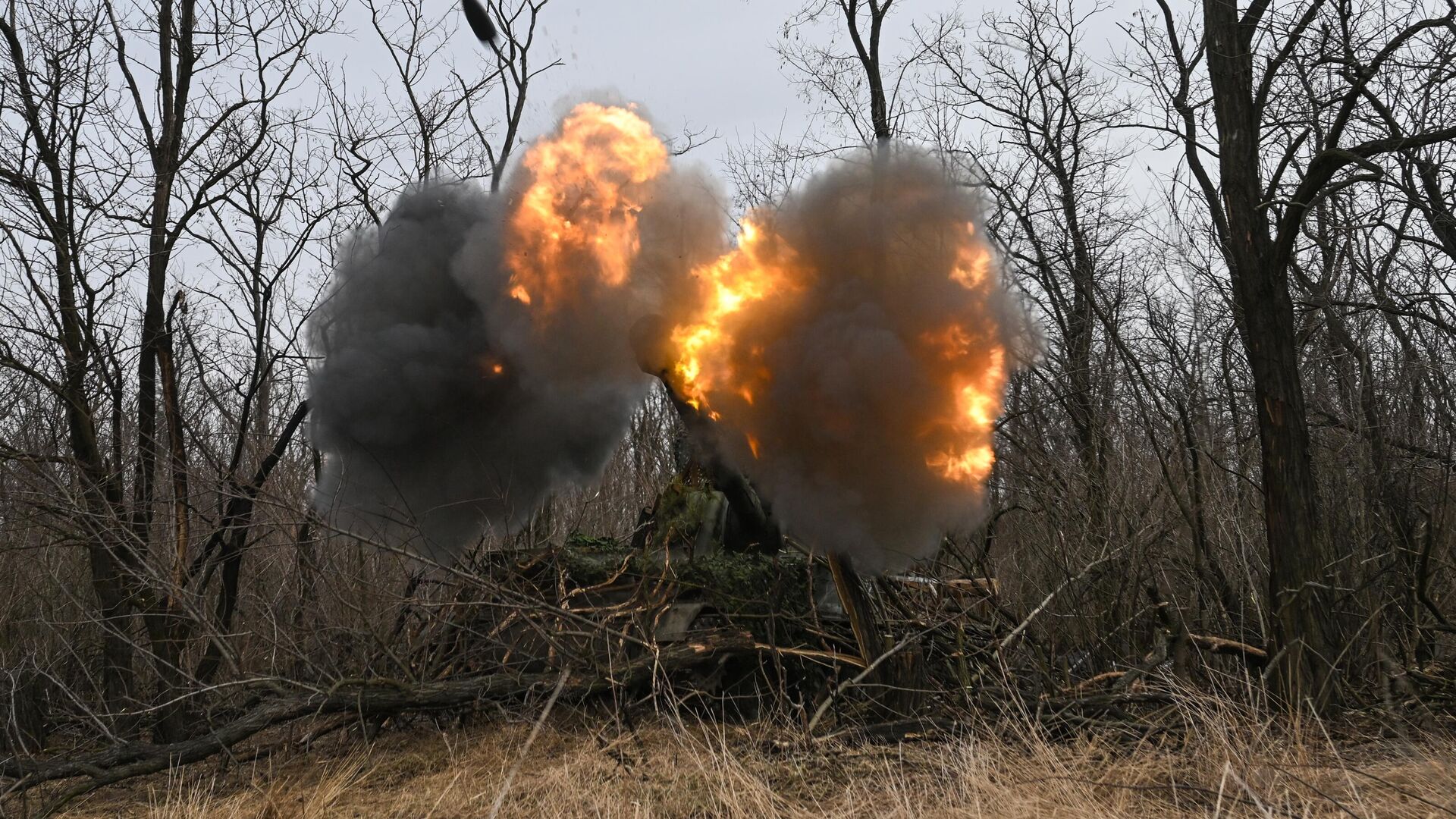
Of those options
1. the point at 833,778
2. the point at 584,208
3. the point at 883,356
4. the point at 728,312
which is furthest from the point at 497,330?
the point at 833,778

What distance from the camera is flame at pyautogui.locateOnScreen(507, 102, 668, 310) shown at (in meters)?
8.75

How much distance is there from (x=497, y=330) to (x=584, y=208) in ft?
4.49

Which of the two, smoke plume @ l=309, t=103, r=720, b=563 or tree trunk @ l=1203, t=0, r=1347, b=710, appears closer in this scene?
tree trunk @ l=1203, t=0, r=1347, b=710

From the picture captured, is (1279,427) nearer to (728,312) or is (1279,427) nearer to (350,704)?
(728,312)

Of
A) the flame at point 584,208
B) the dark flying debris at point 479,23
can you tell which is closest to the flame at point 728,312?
the flame at point 584,208

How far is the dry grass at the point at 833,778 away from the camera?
5.66 meters

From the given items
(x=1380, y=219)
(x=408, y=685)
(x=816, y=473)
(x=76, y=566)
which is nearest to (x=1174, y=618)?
(x=816, y=473)

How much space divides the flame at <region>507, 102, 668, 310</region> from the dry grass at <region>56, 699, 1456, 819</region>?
3754 millimetres

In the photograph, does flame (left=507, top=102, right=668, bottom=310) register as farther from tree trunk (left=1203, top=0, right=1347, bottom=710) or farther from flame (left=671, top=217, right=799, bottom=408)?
tree trunk (left=1203, top=0, right=1347, bottom=710)

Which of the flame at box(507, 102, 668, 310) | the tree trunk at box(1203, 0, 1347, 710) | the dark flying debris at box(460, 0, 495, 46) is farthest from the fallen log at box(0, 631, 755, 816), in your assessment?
the dark flying debris at box(460, 0, 495, 46)

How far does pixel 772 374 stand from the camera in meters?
7.11

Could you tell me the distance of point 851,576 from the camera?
312 inches

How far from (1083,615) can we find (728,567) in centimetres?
366

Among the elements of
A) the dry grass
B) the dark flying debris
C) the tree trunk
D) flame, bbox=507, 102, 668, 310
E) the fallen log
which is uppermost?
the dark flying debris
